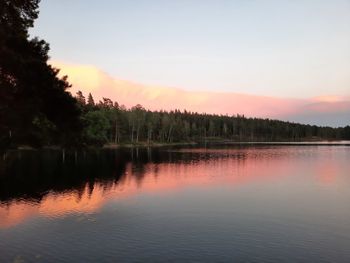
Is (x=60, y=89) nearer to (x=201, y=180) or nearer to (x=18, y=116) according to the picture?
(x=18, y=116)

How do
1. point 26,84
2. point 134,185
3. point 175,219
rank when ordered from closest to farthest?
1. point 26,84
2. point 175,219
3. point 134,185

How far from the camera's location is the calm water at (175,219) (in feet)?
92.1

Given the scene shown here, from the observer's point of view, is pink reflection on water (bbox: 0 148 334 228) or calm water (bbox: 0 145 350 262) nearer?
calm water (bbox: 0 145 350 262)

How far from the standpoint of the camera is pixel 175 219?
38.5m

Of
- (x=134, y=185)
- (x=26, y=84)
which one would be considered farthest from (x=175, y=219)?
(x=134, y=185)

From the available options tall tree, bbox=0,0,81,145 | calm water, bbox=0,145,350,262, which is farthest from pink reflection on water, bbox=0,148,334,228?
tall tree, bbox=0,0,81,145

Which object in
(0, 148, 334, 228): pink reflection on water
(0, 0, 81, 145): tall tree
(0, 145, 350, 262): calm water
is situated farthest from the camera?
(0, 148, 334, 228): pink reflection on water

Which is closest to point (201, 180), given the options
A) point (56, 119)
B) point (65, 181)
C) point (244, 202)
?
point (244, 202)

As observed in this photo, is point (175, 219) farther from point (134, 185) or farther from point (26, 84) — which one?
point (134, 185)

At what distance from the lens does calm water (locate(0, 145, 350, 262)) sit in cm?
2806

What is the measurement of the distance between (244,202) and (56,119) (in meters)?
32.3

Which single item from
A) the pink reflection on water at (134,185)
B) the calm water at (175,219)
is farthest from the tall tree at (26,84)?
the pink reflection on water at (134,185)

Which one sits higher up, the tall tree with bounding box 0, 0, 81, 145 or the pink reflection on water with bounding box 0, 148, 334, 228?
the tall tree with bounding box 0, 0, 81, 145

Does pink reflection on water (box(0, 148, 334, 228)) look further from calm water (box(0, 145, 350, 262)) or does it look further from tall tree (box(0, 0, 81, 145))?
tall tree (box(0, 0, 81, 145))
